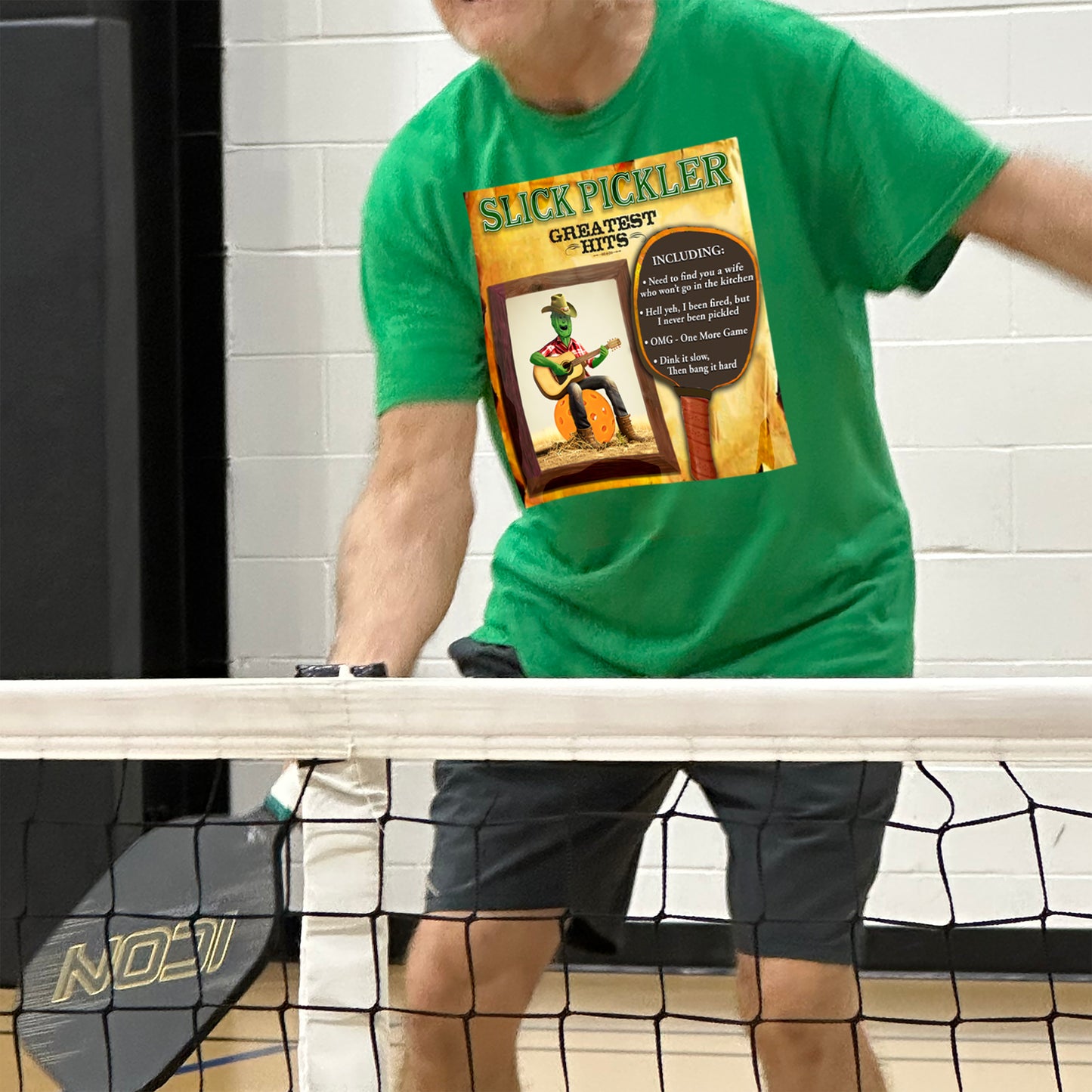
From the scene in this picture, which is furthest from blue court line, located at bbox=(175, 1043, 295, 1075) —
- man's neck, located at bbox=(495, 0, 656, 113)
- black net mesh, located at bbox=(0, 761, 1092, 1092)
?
man's neck, located at bbox=(495, 0, 656, 113)

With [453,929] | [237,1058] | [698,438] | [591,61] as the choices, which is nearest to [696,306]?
[698,438]

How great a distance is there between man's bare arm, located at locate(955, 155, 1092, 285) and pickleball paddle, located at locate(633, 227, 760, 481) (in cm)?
19

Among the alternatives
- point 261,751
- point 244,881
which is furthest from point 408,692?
point 244,881

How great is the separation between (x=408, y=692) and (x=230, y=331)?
5.90 ft

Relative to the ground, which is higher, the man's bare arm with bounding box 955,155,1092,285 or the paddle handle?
the man's bare arm with bounding box 955,155,1092,285

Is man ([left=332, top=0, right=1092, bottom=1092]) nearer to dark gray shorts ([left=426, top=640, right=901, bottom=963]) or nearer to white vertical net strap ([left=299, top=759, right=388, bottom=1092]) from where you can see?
dark gray shorts ([left=426, top=640, right=901, bottom=963])

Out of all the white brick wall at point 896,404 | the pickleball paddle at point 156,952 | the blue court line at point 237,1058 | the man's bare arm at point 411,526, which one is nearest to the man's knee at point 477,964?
the pickleball paddle at point 156,952

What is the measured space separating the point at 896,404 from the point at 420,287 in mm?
1394

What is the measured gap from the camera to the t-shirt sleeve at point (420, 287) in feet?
4.05

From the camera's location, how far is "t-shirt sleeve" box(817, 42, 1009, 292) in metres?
1.07

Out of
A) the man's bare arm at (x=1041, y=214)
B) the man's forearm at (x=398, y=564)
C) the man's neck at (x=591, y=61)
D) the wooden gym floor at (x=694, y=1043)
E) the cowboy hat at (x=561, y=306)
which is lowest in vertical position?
the wooden gym floor at (x=694, y=1043)

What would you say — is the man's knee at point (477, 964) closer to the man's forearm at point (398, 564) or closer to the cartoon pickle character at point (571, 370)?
the man's forearm at point (398, 564)

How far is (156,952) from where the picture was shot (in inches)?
45.6

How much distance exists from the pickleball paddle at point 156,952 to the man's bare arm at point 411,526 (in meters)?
0.20
